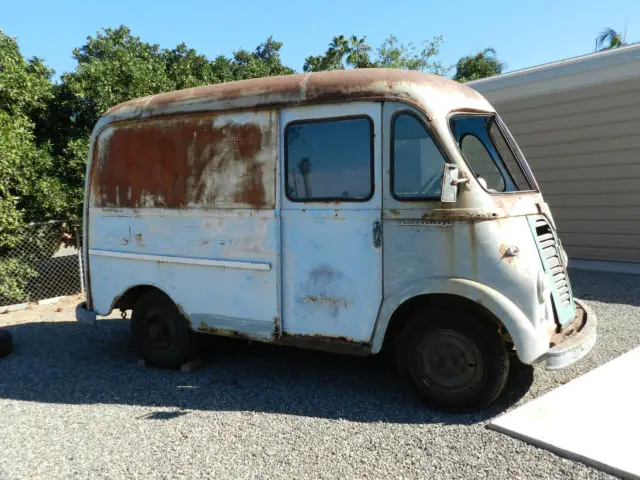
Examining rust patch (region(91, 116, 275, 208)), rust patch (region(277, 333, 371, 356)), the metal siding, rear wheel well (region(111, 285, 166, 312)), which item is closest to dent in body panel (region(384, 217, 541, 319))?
rust patch (region(277, 333, 371, 356))

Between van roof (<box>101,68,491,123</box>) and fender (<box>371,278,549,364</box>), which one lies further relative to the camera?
van roof (<box>101,68,491,123</box>)

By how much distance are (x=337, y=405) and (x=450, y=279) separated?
1.36 meters

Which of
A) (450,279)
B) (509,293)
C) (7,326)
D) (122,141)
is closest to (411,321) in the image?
(450,279)

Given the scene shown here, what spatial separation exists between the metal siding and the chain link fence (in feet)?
27.0

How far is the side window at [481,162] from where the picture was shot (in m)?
4.09

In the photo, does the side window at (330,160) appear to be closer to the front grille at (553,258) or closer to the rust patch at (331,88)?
the rust patch at (331,88)

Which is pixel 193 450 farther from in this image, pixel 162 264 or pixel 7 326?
pixel 7 326

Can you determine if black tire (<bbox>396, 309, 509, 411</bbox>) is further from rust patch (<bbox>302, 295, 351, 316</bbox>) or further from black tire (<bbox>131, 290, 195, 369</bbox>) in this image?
black tire (<bbox>131, 290, 195, 369</bbox>)

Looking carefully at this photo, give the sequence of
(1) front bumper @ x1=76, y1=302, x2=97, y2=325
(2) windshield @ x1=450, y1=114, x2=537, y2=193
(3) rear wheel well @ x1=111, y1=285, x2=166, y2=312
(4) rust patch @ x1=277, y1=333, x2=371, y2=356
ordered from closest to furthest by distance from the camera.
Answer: (4) rust patch @ x1=277, y1=333, x2=371, y2=356, (2) windshield @ x1=450, y1=114, x2=537, y2=193, (3) rear wheel well @ x1=111, y1=285, x2=166, y2=312, (1) front bumper @ x1=76, y1=302, x2=97, y2=325

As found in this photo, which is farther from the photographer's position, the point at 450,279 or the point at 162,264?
the point at 162,264

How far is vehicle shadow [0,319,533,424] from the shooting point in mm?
4055

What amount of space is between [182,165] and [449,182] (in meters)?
2.49

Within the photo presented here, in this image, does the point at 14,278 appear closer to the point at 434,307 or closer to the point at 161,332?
the point at 161,332

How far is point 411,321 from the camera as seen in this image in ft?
13.1
